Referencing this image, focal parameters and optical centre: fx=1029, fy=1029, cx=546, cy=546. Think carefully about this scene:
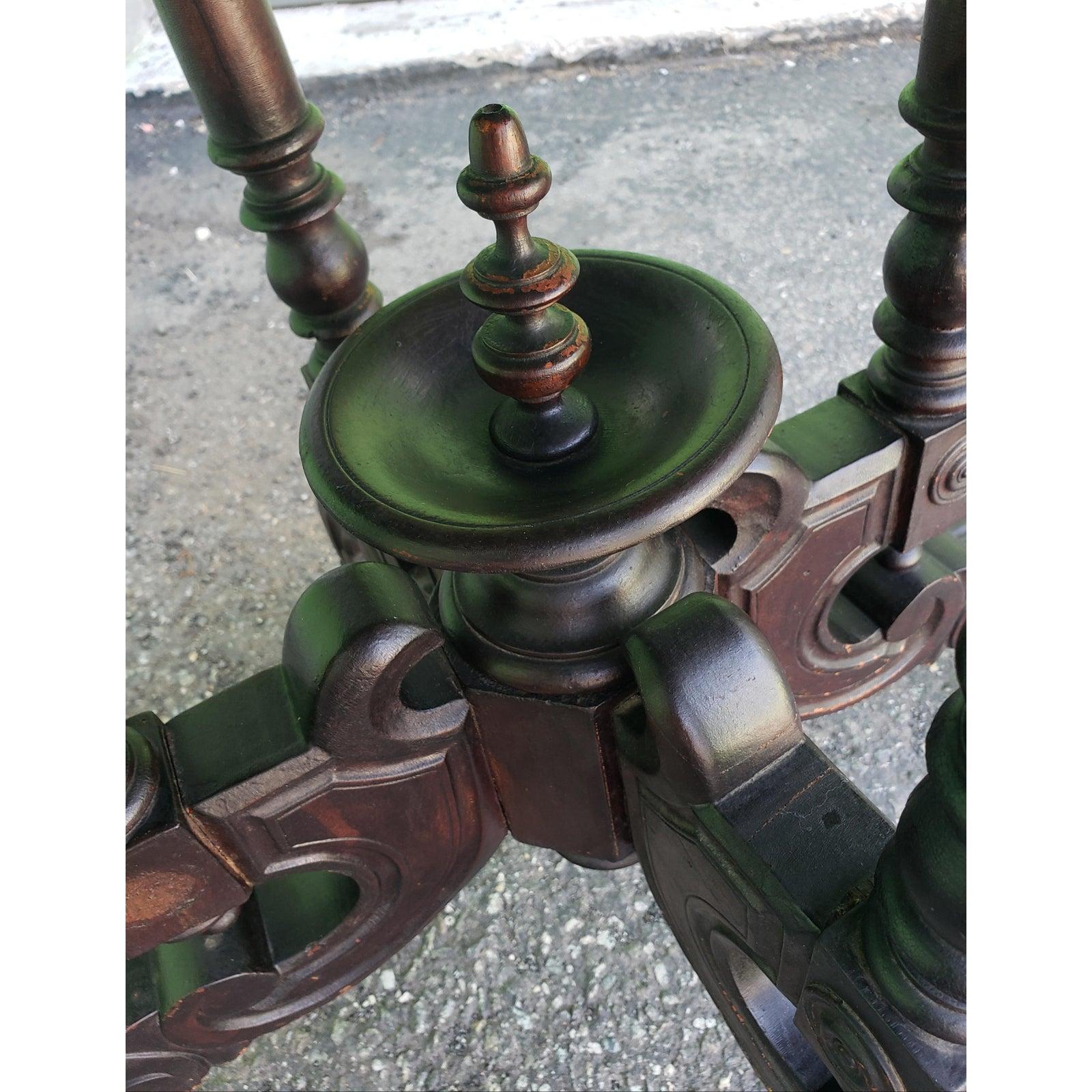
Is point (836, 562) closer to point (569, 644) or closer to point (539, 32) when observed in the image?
point (569, 644)

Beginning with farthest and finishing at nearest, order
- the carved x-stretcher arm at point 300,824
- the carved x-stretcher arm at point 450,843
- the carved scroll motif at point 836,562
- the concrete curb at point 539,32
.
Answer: the concrete curb at point 539,32
the carved scroll motif at point 836,562
the carved x-stretcher arm at point 300,824
the carved x-stretcher arm at point 450,843

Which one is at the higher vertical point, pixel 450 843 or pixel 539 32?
pixel 450 843

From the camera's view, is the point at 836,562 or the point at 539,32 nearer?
the point at 836,562

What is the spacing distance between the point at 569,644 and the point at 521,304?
0.82 feet

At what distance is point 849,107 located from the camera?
210 centimetres

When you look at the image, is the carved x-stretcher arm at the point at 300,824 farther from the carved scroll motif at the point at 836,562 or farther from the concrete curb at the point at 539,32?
the concrete curb at the point at 539,32

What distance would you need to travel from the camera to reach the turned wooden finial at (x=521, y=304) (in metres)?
0.52

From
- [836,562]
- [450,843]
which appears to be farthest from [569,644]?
[836,562]

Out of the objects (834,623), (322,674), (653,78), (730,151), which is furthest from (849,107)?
(322,674)

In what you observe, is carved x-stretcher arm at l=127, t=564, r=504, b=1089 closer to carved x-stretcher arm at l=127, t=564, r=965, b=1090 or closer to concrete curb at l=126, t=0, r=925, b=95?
carved x-stretcher arm at l=127, t=564, r=965, b=1090

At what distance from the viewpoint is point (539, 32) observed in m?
2.39

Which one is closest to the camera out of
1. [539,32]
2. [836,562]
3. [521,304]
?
[521,304]

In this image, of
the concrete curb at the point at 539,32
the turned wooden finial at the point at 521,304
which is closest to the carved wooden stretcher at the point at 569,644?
the turned wooden finial at the point at 521,304

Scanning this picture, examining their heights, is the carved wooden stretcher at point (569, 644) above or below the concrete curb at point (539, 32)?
above
